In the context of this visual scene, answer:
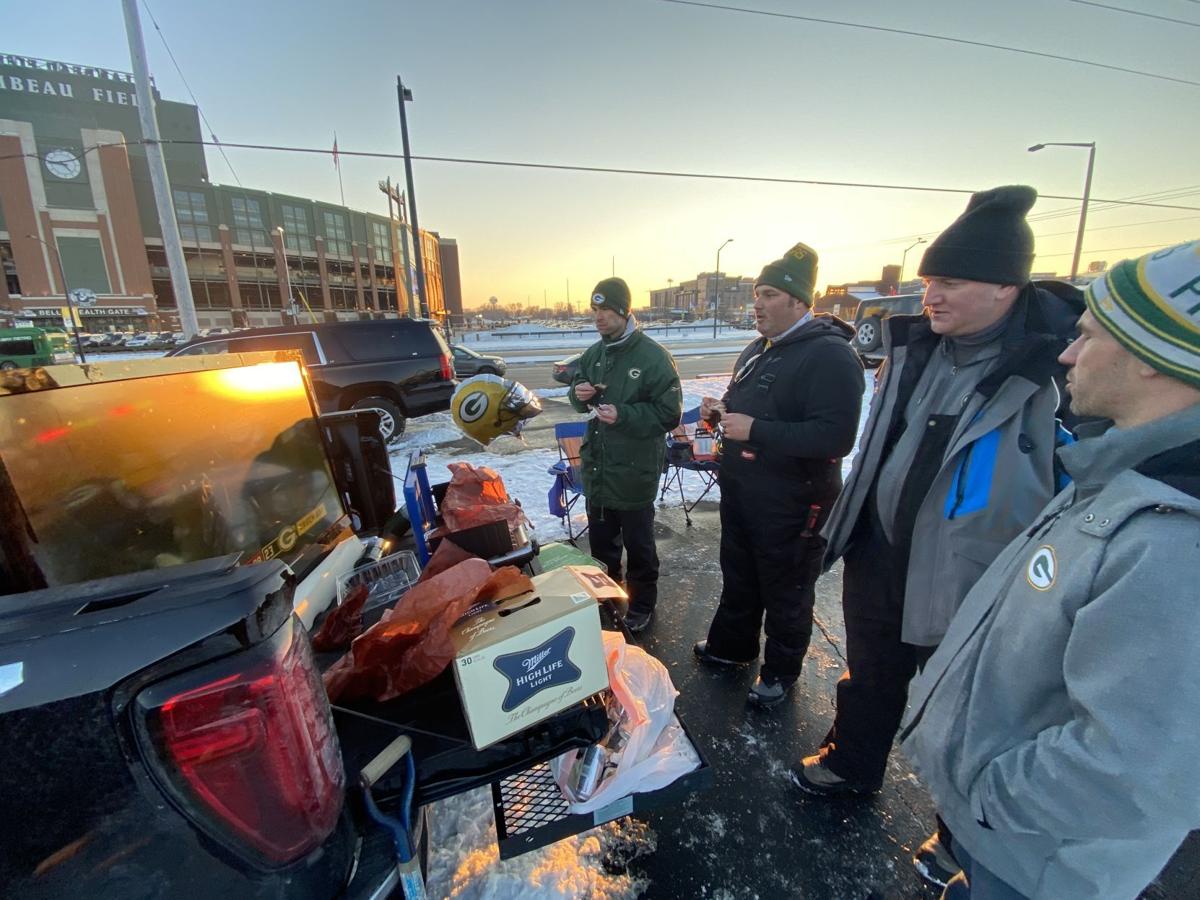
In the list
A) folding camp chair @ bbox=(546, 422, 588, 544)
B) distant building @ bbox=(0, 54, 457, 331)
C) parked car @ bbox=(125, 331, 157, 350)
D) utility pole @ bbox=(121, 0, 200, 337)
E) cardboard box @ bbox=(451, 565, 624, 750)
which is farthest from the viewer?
distant building @ bbox=(0, 54, 457, 331)

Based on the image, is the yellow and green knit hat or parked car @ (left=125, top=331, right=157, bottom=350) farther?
parked car @ (left=125, top=331, right=157, bottom=350)

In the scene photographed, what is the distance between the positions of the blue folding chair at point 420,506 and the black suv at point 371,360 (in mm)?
6080

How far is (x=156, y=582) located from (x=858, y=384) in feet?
7.84

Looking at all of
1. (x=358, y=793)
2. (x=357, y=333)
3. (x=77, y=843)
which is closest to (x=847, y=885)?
(x=358, y=793)

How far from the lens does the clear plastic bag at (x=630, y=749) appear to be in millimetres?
1337

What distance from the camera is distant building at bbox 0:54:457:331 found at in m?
38.0

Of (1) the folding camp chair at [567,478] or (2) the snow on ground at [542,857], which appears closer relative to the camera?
(2) the snow on ground at [542,857]

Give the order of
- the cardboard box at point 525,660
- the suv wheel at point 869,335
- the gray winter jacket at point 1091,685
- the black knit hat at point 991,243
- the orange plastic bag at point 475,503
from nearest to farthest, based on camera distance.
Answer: the gray winter jacket at point 1091,685
the cardboard box at point 525,660
the black knit hat at point 991,243
the orange plastic bag at point 475,503
the suv wheel at point 869,335

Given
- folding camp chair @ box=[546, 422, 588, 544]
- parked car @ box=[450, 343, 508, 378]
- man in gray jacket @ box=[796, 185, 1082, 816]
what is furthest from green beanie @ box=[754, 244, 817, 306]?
parked car @ box=[450, 343, 508, 378]

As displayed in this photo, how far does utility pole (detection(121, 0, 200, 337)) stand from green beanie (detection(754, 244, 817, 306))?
1043 centimetres

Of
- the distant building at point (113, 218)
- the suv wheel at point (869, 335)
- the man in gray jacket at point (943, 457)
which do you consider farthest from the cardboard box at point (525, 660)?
the distant building at point (113, 218)

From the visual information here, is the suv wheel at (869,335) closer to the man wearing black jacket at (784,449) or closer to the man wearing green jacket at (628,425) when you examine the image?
the man wearing green jacket at (628,425)

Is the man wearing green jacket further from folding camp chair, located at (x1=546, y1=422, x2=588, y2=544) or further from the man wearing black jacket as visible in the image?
folding camp chair, located at (x1=546, y1=422, x2=588, y2=544)

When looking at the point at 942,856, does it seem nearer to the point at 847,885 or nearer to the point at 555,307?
the point at 847,885
